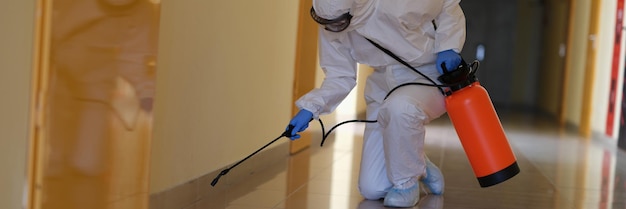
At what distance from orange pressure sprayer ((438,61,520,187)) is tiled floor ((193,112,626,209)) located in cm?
38

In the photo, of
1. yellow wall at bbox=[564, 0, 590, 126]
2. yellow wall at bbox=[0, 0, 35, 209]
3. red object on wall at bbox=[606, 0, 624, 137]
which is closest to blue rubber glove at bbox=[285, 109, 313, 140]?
yellow wall at bbox=[0, 0, 35, 209]

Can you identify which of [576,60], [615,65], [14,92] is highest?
[14,92]

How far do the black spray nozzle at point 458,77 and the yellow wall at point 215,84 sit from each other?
855 mm

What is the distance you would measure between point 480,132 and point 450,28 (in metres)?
0.39

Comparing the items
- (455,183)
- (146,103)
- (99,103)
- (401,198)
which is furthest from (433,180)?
(99,103)

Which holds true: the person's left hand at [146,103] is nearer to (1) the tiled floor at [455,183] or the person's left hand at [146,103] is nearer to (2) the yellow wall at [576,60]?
(1) the tiled floor at [455,183]

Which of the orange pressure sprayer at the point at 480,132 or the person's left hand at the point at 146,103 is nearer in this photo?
the person's left hand at the point at 146,103

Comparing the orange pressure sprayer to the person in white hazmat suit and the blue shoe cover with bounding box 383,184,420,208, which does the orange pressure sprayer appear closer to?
the person in white hazmat suit

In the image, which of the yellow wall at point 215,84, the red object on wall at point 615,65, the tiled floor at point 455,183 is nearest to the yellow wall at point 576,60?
the red object on wall at point 615,65

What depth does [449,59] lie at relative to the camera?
2889mm

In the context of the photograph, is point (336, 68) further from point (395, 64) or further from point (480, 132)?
point (480, 132)

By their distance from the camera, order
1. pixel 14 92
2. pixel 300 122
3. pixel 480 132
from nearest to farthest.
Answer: pixel 14 92
pixel 300 122
pixel 480 132

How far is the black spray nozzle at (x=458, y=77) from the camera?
283 cm

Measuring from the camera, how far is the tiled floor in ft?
10.5
